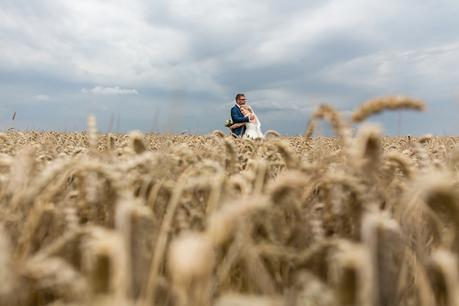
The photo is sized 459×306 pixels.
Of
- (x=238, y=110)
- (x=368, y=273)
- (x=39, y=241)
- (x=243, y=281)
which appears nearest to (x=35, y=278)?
(x=39, y=241)

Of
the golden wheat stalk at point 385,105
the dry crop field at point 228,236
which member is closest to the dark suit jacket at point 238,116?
the dry crop field at point 228,236

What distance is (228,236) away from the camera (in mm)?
941

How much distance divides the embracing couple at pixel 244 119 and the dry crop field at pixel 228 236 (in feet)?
31.0

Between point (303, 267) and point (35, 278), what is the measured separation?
0.67 metres

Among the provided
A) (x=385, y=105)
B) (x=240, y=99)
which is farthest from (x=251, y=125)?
(x=385, y=105)

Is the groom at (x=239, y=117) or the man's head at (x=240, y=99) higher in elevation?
the man's head at (x=240, y=99)

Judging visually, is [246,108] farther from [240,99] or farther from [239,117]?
[239,117]

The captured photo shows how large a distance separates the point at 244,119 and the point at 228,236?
10.6 m

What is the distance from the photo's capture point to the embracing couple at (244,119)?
453 inches

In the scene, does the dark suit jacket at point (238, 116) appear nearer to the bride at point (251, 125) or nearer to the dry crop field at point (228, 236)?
the bride at point (251, 125)

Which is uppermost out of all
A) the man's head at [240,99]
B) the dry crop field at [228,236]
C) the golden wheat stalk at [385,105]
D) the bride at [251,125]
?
the man's head at [240,99]

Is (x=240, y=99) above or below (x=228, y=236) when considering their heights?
above

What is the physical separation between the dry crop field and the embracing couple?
9.46 m

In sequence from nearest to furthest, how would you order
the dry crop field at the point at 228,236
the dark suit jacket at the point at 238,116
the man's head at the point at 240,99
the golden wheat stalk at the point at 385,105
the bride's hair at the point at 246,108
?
the dry crop field at the point at 228,236
the golden wheat stalk at the point at 385,105
the dark suit jacket at the point at 238,116
the bride's hair at the point at 246,108
the man's head at the point at 240,99
